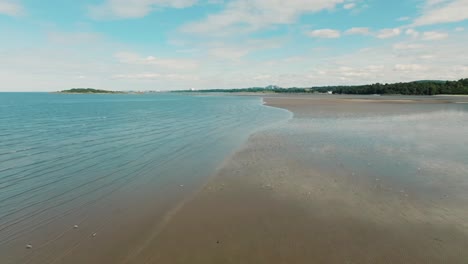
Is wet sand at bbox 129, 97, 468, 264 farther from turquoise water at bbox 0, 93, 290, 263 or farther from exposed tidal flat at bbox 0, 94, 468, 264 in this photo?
turquoise water at bbox 0, 93, 290, 263

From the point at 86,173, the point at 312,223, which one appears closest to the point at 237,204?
the point at 312,223

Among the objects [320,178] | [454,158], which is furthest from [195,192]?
[454,158]

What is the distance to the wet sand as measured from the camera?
595cm

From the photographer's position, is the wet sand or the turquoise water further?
the turquoise water

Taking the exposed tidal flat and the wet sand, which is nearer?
the wet sand

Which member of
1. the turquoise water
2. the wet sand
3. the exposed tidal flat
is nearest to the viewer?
the wet sand

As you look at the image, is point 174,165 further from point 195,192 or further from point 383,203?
point 383,203

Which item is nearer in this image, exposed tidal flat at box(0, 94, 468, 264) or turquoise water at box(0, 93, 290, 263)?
exposed tidal flat at box(0, 94, 468, 264)

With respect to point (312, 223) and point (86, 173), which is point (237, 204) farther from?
point (86, 173)

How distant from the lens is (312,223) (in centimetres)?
734

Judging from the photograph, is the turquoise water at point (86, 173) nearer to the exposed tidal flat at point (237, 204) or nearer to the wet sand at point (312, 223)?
the exposed tidal flat at point (237, 204)

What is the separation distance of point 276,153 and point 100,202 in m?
9.37

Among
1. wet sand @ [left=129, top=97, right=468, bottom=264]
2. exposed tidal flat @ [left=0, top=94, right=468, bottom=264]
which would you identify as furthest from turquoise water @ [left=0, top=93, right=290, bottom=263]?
wet sand @ [left=129, top=97, right=468, bottom=264]

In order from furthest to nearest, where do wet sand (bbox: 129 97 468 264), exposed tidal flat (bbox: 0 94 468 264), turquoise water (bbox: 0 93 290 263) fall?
1. turquoise water (bbox: 0 93 290 263)
2. exposed tidal flat (bbox: 0 94 468 264)
3. wet sand (bbox: 129 97 468 264)
